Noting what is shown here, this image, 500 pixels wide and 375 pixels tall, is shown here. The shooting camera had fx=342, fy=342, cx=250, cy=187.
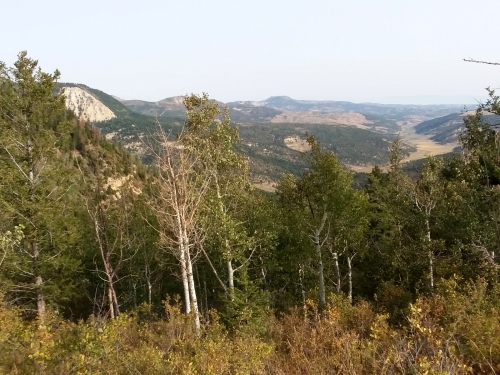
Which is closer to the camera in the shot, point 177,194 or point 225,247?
point 177,194

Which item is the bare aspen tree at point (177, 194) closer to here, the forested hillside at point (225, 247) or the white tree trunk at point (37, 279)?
the forested hillside at point (225, 247)

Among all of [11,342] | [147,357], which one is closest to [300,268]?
[147,357]

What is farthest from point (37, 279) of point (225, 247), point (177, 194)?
point (177, 194)

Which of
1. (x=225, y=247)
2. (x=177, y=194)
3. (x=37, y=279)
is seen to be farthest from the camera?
(x=37, y=279)

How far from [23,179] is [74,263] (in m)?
5.84

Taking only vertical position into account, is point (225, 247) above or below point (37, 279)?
above

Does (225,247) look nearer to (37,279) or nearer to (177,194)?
(177,194)

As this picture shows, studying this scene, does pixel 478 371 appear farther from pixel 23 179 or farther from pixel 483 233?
pixel 23 179

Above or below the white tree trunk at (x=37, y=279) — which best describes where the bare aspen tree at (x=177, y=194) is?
above

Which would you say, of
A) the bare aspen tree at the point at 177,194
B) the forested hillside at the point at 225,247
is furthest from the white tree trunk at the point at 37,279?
the bare aspen tree at the point at 177,194

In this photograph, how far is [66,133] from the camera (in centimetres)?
1841

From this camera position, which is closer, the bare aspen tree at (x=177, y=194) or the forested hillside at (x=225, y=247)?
the forested hillside at (x=225, y=247)

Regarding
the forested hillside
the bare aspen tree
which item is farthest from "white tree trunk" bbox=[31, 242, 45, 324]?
the bare aspen tree

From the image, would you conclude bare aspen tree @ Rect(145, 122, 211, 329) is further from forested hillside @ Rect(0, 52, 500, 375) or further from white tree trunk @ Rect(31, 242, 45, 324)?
white tree trunk @ Rect(31, 242, 45, 324)
